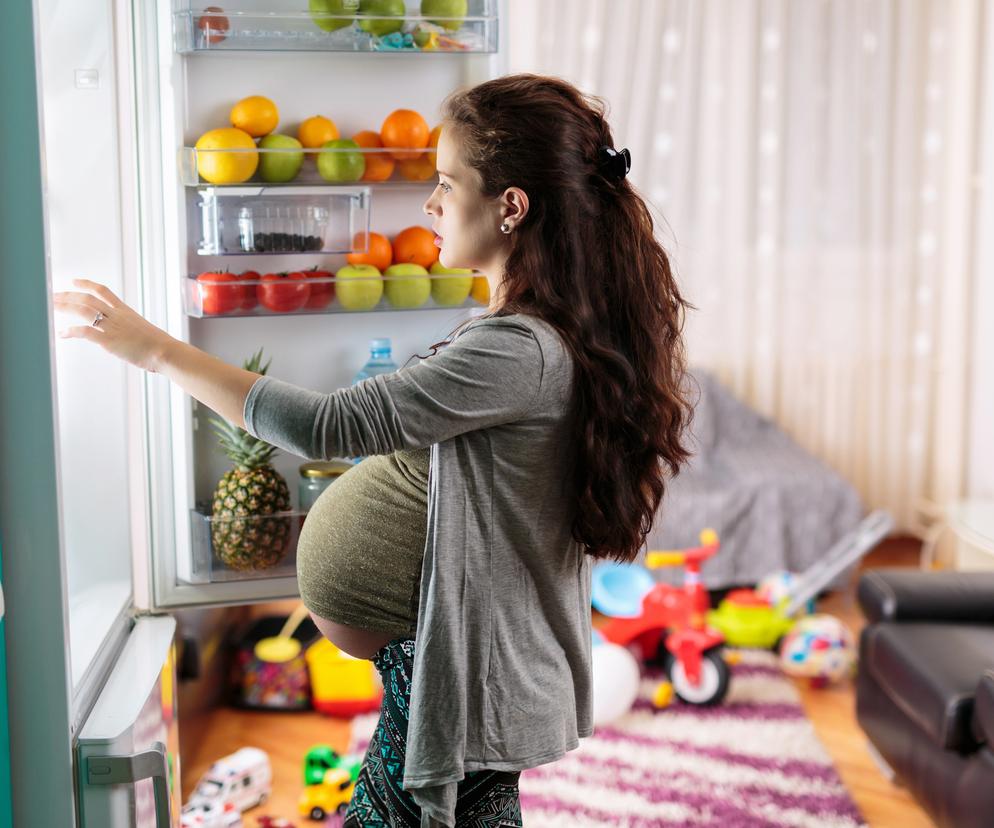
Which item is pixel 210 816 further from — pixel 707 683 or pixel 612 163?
pixel 612 163

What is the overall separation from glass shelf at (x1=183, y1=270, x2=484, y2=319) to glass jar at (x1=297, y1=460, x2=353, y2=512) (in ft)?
0.79

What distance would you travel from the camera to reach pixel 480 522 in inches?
48.0

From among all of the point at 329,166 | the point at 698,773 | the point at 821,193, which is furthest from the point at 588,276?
the point at 821,193

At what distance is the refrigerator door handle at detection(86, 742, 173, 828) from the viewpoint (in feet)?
4.14

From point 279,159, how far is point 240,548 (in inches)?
22.4

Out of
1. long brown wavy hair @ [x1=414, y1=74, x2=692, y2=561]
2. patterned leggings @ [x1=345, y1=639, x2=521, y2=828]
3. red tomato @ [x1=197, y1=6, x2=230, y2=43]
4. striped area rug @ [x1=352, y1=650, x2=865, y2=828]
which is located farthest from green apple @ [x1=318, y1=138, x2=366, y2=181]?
striped area rug @ [x1=352, y1=650, x2=865, y2=828]

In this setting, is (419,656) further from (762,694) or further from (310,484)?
(762,694)

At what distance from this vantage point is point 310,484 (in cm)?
173

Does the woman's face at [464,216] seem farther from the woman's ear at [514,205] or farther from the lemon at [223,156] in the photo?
the lemon at [223,156]

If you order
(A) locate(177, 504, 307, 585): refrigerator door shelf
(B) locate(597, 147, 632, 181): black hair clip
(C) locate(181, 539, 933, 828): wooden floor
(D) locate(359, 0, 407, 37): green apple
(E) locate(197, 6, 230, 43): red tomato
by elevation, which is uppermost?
(D) locate(359, 0, 407, 37): green apple

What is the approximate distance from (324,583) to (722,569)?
2.32 metres

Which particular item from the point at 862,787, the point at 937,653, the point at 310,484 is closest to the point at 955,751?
the point at 937,653

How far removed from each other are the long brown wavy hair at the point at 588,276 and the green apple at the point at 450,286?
0.45m

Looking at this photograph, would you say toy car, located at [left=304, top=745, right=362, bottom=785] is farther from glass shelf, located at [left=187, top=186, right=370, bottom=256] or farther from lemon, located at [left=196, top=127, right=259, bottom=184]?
lemon, located at [left=196, top=127, right=259, bottom=184]
